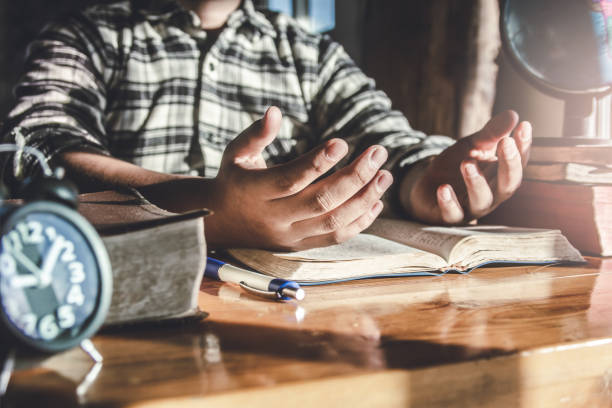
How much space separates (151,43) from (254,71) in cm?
26

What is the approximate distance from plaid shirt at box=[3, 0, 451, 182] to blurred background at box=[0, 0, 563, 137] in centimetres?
29

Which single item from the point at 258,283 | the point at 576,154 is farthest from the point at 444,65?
the point at 258,283

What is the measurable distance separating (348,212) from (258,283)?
140mm

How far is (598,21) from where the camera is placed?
87 cm

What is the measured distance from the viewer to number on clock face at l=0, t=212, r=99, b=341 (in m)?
0.24

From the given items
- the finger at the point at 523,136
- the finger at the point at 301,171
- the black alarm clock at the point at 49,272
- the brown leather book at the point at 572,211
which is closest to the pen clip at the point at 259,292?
the finger at the point at 301,171

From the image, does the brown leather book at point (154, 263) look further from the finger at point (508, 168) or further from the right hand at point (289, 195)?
the finger at point (508, 168)

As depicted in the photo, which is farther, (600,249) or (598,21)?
(598,21)

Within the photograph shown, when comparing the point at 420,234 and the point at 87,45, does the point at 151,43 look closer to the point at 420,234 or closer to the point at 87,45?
the point at 87,45

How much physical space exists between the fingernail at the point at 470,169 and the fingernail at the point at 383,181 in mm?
226

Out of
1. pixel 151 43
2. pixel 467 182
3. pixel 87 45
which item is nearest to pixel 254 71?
pixel 151 43

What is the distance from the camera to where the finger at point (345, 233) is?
57 centimetres

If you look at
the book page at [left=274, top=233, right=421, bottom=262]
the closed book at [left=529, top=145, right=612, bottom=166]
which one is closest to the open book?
the book page at [left=274, top=233, right=421, bottom=262]

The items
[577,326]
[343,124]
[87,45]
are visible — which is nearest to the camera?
[577,326]
